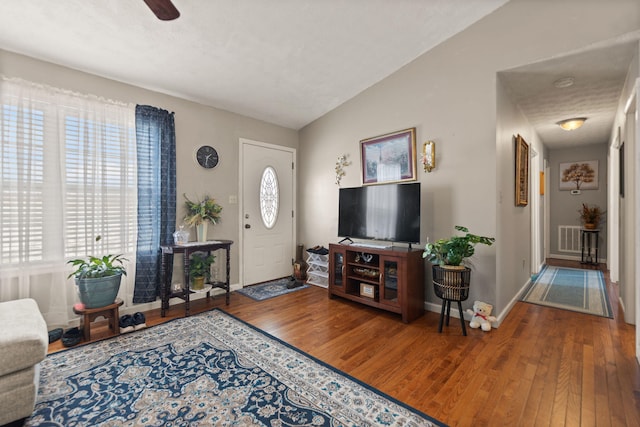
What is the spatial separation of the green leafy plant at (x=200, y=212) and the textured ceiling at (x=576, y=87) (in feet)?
10.9

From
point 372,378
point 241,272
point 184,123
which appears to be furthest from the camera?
point 241,272

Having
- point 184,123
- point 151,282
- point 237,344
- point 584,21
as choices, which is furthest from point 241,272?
point 584,21

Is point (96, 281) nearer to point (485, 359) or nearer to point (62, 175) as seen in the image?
point (62, 175)

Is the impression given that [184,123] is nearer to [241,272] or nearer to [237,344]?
[241,272]

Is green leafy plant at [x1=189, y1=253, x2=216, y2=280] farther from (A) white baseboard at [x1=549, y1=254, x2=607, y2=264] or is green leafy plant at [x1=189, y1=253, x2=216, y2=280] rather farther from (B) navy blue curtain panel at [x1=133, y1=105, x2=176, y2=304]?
(A) white baseboard at [x1=549, y1=254, x2=607, y2=264]

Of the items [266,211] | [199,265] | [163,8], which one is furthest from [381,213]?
[163,8]

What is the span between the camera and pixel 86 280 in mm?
2410

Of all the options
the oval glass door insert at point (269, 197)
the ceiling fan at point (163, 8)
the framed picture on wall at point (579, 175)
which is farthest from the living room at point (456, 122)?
the framed picture on wall at point (579, 175)

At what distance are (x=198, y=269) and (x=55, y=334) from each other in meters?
1.27

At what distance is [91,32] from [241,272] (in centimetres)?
292

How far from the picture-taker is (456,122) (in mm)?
2947

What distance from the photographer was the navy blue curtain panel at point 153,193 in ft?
9.95

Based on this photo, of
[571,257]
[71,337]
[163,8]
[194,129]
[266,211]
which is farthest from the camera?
[571,257]

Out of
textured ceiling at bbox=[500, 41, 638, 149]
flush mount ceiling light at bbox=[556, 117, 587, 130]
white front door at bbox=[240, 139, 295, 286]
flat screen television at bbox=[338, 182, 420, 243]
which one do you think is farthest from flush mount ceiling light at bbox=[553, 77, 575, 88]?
white front door at bbox=[240, 139, 295, 286]
